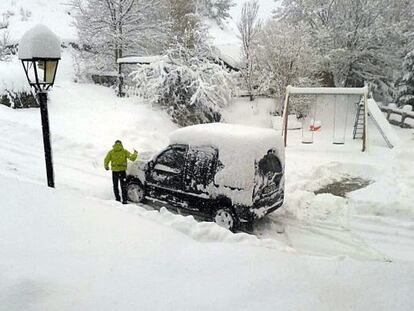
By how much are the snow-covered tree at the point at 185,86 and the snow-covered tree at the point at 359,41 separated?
24.1 feet

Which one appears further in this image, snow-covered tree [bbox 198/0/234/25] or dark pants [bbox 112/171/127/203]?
snow-covered tree [bbox 198/0/234/25]

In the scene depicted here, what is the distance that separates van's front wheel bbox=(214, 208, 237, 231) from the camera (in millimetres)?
7175

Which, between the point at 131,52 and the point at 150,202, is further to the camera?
the point at 131,52

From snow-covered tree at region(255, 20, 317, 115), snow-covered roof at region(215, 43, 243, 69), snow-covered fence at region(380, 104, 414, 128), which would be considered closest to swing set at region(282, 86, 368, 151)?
snow-covered tree at region(255, 20, 317, 115)

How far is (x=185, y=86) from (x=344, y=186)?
8678 millimetres

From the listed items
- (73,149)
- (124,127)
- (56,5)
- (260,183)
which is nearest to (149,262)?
(260,183)

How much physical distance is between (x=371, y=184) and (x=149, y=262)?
812 centimetres

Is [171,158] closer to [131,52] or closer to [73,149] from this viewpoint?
[73,149]

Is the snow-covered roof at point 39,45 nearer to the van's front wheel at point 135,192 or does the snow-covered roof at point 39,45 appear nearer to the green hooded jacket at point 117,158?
the green hooded jacket at point 117,158

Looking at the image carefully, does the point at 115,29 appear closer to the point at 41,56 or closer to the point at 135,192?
the point at 135,192

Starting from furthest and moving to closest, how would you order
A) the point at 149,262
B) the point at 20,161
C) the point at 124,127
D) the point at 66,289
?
the point at 124,127 < the point at 20,161 < the point at 149,262 < the point at 66,289

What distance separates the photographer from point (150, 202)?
8438 mm

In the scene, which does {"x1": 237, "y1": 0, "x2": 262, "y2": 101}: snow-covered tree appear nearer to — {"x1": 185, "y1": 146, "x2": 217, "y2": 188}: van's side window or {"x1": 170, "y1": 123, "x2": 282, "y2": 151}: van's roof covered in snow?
{"x1": 170, "y1": 123, "x2": 282, "y2": 151}: van's roof covered in snow

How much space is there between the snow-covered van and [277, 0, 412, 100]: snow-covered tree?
15.4m
